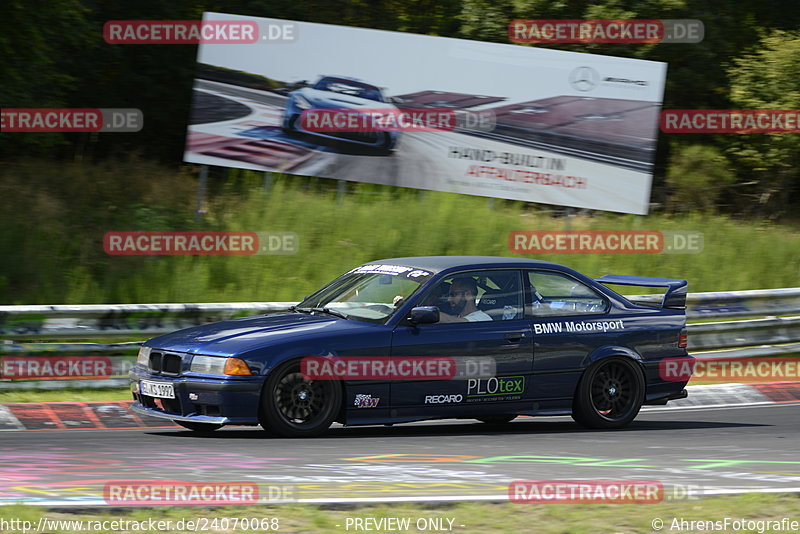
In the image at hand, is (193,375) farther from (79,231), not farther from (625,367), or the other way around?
(79,231)

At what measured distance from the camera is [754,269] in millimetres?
17453

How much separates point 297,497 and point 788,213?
21.5 metres

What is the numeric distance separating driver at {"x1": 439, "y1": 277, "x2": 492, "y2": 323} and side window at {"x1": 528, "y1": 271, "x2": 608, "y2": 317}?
0.55m

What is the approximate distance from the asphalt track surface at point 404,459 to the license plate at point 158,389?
352 mm

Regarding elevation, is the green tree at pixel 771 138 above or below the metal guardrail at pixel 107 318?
above

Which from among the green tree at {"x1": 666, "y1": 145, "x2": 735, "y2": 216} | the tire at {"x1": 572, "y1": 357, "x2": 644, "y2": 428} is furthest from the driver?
the green tree at {"x1": 666, "y1": 145, "x2": 735, "y2": 216}

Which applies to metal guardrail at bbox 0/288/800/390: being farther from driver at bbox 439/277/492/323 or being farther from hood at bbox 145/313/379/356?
driver at bbox 439/277/492/323

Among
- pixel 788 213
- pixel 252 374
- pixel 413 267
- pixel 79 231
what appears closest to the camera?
pixel 252 374

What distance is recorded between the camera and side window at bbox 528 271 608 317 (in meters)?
9.61

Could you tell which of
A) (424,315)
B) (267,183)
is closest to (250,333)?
(424,315)

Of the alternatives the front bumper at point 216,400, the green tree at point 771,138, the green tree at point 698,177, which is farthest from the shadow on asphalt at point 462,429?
the green tree at point 771,138

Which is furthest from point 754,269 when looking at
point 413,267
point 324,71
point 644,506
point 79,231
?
point 644,506

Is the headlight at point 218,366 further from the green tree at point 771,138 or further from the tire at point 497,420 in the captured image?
the green tree at point 771,138

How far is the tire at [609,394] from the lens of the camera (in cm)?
966
